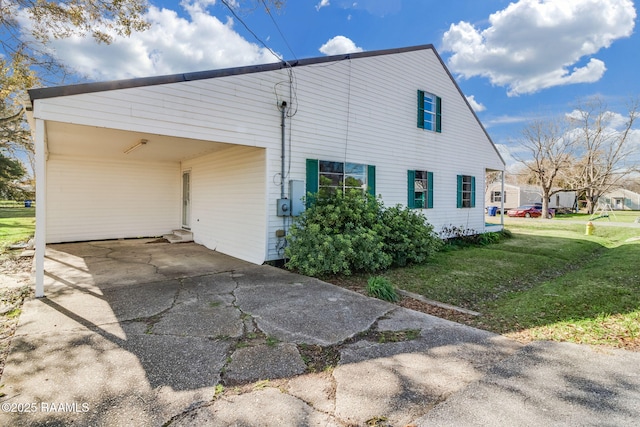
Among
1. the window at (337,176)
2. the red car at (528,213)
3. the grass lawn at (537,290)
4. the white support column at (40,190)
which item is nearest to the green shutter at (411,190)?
the window at (337,176)

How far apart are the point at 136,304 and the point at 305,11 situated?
7623mm

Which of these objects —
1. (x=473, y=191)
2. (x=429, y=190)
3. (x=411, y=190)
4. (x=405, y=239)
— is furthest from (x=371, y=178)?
(x=473, y=191)

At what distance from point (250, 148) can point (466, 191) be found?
854cm

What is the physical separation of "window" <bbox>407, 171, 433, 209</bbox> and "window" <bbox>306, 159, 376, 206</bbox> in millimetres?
1672

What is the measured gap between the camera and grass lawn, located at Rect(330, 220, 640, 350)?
3.78m

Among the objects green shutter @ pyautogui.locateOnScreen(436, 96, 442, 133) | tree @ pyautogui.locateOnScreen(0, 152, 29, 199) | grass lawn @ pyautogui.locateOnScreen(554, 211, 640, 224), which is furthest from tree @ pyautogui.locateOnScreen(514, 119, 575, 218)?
tree @ pyautogui.locateOnScreen(0, 152, 29, 199)

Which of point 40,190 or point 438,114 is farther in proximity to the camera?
point 438,114

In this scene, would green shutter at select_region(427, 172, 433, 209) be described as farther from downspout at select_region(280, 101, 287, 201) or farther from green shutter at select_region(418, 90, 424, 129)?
downspout at select_region(280, 101, 287, 201)

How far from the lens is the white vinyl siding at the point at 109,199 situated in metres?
9.40

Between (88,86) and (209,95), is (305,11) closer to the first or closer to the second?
(209,95)

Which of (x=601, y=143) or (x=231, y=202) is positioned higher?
(x=601, y=143)

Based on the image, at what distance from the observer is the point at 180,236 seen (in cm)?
1012

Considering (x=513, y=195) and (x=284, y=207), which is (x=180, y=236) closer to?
(x=284, y=207)

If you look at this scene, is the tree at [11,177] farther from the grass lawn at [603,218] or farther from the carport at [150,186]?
the grass lawn at [603,218]
